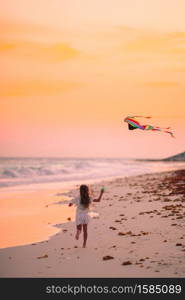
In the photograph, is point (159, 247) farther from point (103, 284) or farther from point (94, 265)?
point (103, 284)

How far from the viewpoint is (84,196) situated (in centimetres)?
1254

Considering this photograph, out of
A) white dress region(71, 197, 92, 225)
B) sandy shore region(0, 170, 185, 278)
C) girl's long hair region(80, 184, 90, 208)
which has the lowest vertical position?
sandy shore region(0, 170, 185, 278)

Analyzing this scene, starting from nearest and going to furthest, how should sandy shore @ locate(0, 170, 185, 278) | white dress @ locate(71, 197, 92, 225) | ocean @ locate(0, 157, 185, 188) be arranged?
1. sandy shore @ locate(0, 170, 185, 278)
2. white dress @ locate(71, 197, 92, 225)
3. ocean @ locate(0, 157, 185, 188)

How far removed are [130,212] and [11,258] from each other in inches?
303

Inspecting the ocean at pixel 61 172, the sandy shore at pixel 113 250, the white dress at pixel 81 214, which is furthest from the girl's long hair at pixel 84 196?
the ocean at pixel 61 172

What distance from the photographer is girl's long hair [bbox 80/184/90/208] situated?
12453 millimetres

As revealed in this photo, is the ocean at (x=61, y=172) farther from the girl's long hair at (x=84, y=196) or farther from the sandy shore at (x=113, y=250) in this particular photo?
the girl's long hair at (x=84, y=196)

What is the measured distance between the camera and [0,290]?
9.13m

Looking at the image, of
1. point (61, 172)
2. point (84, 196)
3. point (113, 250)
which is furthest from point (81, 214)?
point (61, 172)

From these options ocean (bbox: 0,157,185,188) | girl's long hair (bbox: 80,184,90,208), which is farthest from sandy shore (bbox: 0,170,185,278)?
ocean (bbox: 0,157,185,188)

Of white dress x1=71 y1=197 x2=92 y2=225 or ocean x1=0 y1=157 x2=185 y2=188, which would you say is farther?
ocean x1=0 y1=157 x2=185 y2=188

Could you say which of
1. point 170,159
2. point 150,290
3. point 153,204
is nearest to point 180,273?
point 150,290

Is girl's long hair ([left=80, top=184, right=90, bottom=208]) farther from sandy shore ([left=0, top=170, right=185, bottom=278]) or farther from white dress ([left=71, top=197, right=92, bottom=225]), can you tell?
sandy shore ([left=0, top=170, right=185, bottom=278])

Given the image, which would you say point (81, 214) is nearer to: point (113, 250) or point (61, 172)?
point (113, 250)
